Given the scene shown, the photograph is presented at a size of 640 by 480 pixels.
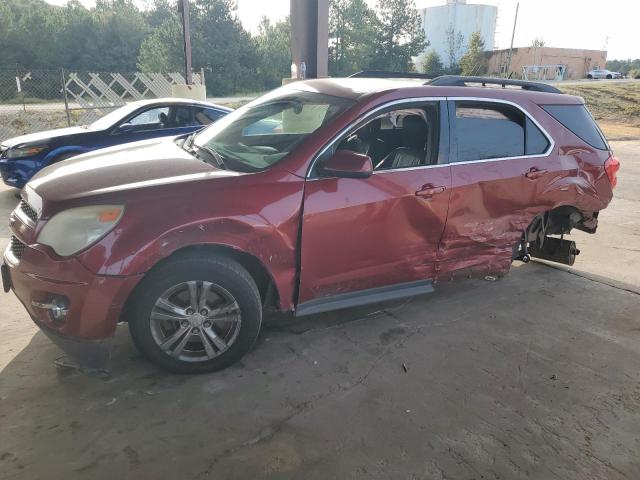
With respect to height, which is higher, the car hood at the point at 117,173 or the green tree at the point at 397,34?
the green tree at the point at 397,34

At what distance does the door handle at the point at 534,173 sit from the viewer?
3.99 meters

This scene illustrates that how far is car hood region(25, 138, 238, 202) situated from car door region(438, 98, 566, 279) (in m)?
1.78

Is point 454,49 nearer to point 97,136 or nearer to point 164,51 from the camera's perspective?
point 164,51

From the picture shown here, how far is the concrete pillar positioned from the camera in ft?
41.5

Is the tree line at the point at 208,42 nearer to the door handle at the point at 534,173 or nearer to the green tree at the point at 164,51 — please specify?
the green tree at the point at 164,51

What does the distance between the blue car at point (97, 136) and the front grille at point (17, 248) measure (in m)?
4.11

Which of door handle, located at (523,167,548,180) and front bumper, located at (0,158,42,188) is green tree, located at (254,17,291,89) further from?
Answer: door handle, located at (523,167,548,180)

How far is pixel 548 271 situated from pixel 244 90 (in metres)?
49.9

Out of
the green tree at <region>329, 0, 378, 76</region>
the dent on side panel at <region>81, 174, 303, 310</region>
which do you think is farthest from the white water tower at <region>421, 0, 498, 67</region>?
the dent on side panel at <region>81, 174, 303, 310</region>

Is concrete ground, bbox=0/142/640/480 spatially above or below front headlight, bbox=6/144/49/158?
below

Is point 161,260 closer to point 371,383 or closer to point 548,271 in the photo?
point 371,383

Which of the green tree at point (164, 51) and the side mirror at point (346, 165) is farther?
the green tree at point (164, 51)

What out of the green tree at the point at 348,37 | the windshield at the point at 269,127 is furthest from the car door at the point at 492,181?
the green tree at the point at 348,37

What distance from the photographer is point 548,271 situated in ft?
16.7
